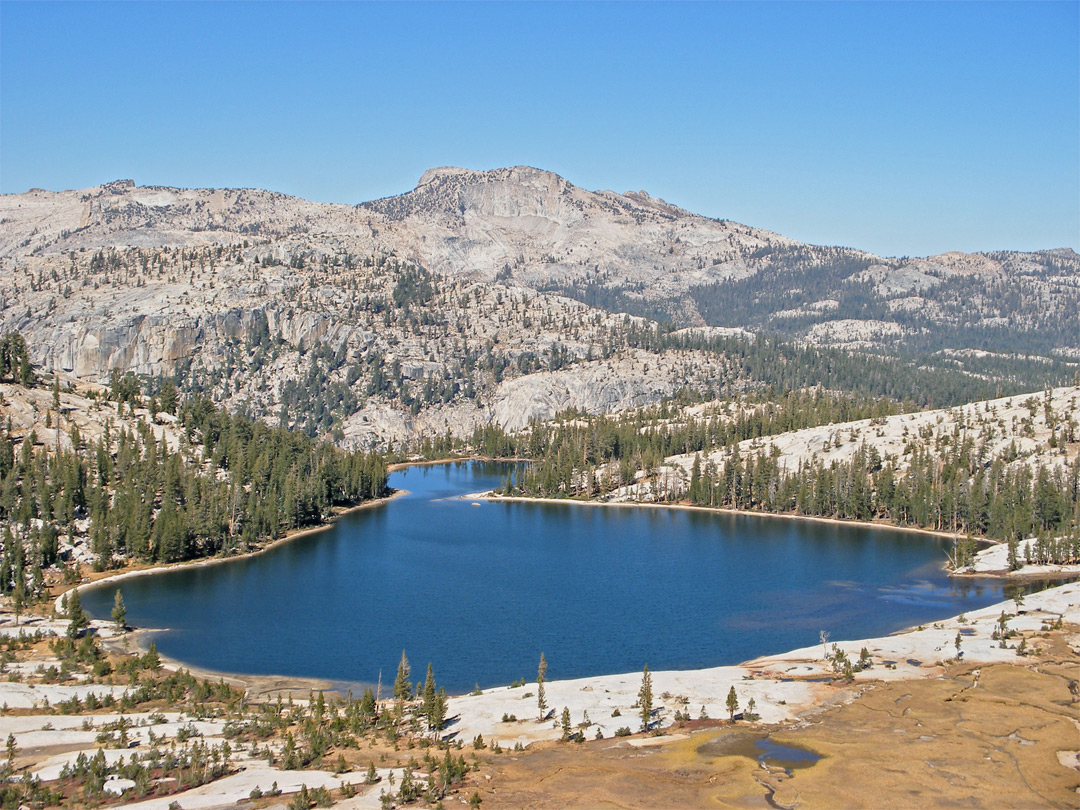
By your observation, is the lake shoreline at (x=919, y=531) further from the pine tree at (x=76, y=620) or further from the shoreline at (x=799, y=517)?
the pine tree at (x=76, y=620)

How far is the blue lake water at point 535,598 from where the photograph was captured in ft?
289

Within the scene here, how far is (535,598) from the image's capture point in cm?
11231

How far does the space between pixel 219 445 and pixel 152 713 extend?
4174 inches

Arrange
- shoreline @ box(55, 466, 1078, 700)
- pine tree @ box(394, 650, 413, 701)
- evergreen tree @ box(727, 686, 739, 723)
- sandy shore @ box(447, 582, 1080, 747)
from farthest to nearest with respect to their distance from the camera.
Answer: shoreline @ box(55, 466, 1078, 700), pine tree @ box(394, 650, 413, 701), sandy shore @ box(447, 582, 1080, 747), evergreen tree @ box(727, 686, 739, 723)

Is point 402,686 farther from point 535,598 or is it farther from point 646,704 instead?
point 535,598

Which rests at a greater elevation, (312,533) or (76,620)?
(312,533)

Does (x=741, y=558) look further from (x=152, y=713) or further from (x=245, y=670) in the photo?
(x=152, y=713)

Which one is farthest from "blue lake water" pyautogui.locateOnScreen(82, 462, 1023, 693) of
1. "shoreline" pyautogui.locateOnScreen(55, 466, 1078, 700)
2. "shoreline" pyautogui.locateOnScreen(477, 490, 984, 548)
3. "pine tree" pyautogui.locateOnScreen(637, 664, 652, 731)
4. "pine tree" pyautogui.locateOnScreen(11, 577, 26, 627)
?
"pine tree" pyautogui.locateOnScreen(637, 664, 652, 731)

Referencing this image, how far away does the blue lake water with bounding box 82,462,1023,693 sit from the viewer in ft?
289

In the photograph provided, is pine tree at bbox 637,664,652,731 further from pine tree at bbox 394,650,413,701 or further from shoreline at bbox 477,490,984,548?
shoreline at bbox 477,490,984,548

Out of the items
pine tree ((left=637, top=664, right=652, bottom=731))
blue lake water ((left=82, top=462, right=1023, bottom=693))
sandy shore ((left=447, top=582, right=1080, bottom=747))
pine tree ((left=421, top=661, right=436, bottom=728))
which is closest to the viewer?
pine tree ((left=421, top=661, right=436, bottom=728))

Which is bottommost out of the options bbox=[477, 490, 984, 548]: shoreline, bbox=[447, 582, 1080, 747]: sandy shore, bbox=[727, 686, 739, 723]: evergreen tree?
bbox=[447, 582, 1080, 747]: sandy shore

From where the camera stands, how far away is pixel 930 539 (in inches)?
5940

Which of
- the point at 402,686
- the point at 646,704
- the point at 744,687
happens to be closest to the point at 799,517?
the point at 744,687
